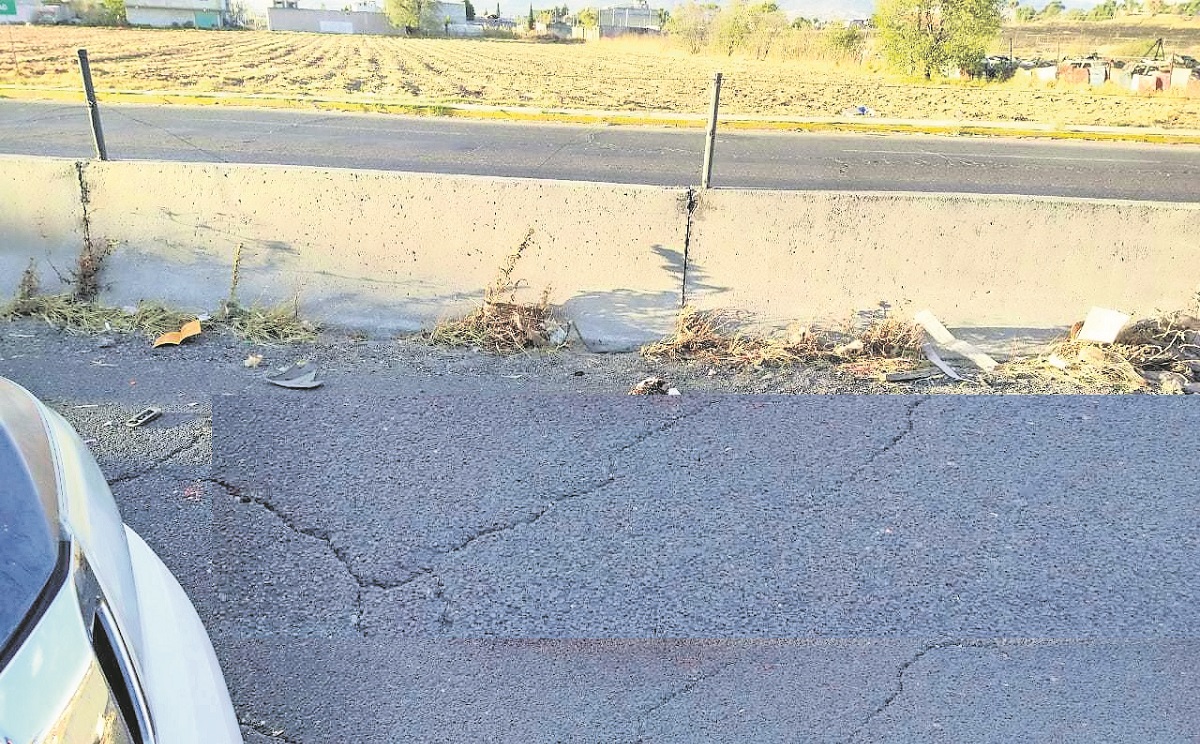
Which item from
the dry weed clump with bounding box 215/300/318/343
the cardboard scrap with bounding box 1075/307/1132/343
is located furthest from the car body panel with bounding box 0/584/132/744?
the cardboard scrap with bounding box 1075/307/1132/343

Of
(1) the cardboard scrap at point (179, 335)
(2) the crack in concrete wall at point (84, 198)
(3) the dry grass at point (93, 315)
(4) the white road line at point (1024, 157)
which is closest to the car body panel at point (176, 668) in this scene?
(1) the cardboard scrap at point (179, 335)

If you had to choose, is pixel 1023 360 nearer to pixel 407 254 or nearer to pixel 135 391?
pixel 407 254

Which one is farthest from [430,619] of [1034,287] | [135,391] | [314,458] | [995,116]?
[995,116]

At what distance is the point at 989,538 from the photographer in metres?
3.69

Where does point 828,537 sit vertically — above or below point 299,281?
below

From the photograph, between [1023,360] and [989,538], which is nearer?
[989,538]

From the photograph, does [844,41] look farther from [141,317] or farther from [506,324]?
[141,317]

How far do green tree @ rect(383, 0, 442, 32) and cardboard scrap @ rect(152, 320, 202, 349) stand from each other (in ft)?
64.2

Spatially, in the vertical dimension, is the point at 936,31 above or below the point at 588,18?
below

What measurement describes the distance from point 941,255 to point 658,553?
3395 mm

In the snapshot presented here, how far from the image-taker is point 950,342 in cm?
569

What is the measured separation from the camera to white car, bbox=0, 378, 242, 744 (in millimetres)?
1173

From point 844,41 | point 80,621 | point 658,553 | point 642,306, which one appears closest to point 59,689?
point 80,621

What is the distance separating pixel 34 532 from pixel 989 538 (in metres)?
3.42
